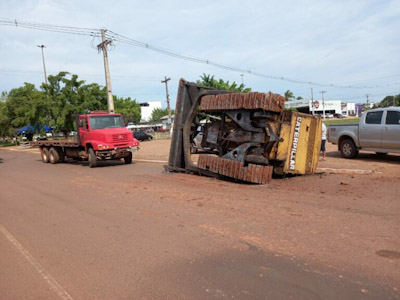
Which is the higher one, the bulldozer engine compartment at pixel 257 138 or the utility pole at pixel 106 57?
the utility pole at pixel 106 57

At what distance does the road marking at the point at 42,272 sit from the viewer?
3.31 m

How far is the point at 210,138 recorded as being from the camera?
10.2m

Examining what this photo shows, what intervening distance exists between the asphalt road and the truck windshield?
8306mm

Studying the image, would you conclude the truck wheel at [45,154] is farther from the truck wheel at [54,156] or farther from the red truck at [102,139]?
the red truck at [102,139]

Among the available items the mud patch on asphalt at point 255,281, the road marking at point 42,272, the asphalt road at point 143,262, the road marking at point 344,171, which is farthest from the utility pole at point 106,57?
→ the mud patch on asphalt at point 255,281

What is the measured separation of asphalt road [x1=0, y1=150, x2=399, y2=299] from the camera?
10.5 ft

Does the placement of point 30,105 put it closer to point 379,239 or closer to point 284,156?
point 284,156

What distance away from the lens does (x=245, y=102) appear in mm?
8531

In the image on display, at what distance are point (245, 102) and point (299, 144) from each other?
1836 millimetres

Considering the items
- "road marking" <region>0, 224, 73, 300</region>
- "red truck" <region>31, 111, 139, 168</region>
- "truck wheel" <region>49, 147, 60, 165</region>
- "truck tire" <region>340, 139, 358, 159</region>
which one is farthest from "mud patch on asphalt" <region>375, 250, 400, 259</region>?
"truck wheel" <region>49, 147, 60, 165</region>

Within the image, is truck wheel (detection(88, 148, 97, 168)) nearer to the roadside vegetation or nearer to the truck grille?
the truck grille

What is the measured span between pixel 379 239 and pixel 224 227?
2.12 meters

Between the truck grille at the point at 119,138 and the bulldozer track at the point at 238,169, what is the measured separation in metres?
5.93

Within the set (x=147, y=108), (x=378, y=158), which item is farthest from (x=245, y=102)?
(x=147, y=108)
